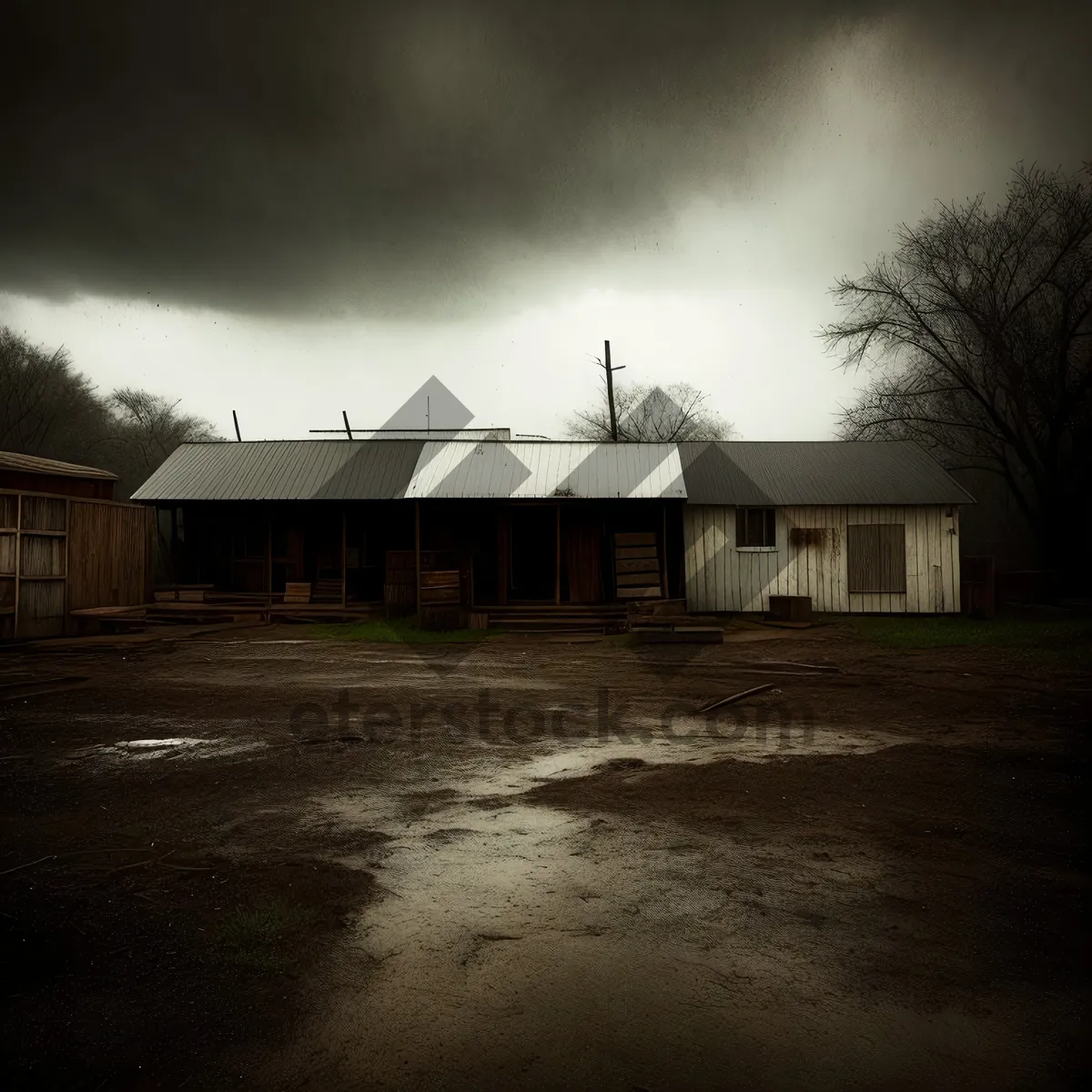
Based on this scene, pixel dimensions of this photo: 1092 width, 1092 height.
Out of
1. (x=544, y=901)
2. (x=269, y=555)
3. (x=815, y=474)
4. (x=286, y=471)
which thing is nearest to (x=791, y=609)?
(x=815, y=474)

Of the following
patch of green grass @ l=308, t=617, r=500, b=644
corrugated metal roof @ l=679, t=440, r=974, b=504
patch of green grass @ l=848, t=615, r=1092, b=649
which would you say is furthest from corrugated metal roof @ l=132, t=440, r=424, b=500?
patch of green grass @ l=848, t=615, r=1092, b=649

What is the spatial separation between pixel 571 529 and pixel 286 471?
8545 millimetres

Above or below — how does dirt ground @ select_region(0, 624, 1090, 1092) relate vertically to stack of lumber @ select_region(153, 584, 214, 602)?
below

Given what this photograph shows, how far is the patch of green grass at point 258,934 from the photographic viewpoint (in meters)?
3.48

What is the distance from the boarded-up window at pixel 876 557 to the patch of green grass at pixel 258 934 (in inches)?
734

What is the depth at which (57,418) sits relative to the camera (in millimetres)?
40750

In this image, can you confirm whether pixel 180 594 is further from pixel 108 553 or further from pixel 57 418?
pixel 57 418

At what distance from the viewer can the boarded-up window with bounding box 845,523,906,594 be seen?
19984 millimetres

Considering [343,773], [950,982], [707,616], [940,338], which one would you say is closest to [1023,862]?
[950,982]

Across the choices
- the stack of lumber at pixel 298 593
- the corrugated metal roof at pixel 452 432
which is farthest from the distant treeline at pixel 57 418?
the stack of lumber at pixel 298 593

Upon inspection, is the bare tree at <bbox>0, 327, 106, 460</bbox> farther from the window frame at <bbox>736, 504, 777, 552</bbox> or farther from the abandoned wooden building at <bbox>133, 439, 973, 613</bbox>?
the window frame at <bbox>736, 504, 777, 552</bbox>

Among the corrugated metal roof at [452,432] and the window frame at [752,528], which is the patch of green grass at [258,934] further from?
the corrugated metal roof at [452,432]

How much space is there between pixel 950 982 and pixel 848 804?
2.36m

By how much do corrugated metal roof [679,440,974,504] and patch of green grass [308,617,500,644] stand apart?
23.8 feet
